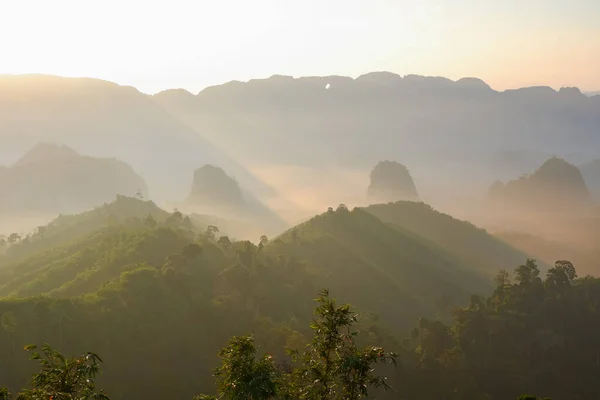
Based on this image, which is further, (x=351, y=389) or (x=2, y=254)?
(x=2, y=254)

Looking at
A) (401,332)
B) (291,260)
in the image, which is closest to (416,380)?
(401,332)

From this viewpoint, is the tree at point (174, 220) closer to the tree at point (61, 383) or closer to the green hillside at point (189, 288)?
the green hillside at point (189, 288)

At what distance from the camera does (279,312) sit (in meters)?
105

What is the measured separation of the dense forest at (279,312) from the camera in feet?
243

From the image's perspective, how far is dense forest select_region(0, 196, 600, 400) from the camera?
74188mm

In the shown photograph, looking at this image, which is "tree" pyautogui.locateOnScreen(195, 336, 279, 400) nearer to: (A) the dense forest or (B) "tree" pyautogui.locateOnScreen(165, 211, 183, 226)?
(A) the dense forest

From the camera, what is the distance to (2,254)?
532 ft

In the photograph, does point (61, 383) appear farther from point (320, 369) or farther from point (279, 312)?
point (279, 312)

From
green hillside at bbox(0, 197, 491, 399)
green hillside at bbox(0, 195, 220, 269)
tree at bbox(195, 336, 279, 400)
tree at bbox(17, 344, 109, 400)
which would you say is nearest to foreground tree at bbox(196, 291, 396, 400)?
tree at bbox(195, 336, 279, 400)

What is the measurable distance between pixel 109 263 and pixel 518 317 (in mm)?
93919

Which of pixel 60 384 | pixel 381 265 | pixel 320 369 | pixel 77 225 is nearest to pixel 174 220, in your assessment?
pixel 77 225

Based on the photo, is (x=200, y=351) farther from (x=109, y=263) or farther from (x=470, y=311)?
(x=470, y=311)

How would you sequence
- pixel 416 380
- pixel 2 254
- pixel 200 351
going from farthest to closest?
pixel 2 254 → pixel 416 380 → pixel 200 351

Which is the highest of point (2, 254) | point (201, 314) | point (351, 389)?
point (351, 389)
